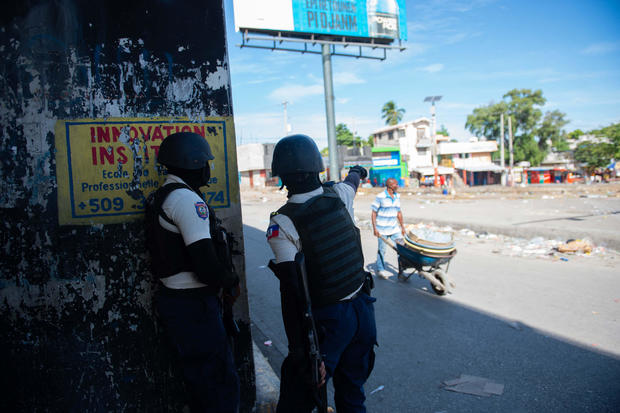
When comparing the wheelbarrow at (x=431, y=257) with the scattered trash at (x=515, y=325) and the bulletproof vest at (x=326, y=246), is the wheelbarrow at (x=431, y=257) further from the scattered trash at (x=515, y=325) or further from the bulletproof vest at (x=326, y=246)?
the bulletproof vest at (x=326, y=246)

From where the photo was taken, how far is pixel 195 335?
204 centimetres

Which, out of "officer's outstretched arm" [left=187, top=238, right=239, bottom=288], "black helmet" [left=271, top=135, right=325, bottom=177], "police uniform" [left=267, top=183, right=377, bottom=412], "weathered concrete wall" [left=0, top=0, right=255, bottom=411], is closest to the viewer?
A: "officer's outstretched arm" [left=187, top=238, right=239, bottom=288]

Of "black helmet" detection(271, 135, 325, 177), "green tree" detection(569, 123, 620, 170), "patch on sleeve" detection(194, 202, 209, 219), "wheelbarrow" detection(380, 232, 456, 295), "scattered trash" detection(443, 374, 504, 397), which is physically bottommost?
"scattered trash" detection(443, 374, 504, 397)

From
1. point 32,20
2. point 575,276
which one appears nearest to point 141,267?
point 32,20

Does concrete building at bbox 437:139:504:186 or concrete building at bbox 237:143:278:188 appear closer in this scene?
concrete building at bbox 237:143:278:188

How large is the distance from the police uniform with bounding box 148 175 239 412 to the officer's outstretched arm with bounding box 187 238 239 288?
3 centimetres

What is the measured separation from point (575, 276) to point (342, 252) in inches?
225

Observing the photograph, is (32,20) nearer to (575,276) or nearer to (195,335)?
(195,335)

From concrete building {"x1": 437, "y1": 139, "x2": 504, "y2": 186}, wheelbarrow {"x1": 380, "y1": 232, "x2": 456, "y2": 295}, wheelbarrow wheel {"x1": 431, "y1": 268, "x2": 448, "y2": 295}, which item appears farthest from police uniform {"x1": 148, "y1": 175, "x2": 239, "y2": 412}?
concrete building {"x1": 437, "y1": 139, "x2": 504, "y2": 186}

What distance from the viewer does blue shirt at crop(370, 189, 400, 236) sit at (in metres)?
6.62

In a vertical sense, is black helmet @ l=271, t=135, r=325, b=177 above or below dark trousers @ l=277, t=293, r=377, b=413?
above

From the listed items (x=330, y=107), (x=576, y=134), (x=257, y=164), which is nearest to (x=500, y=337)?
(x=330, y=107)

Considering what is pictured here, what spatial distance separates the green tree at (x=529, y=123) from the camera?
50000mm

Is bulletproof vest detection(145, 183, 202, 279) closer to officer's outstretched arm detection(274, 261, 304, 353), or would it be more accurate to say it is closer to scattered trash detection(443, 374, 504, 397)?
officer's outstretched arm detection(274, 261, 304, 353)
